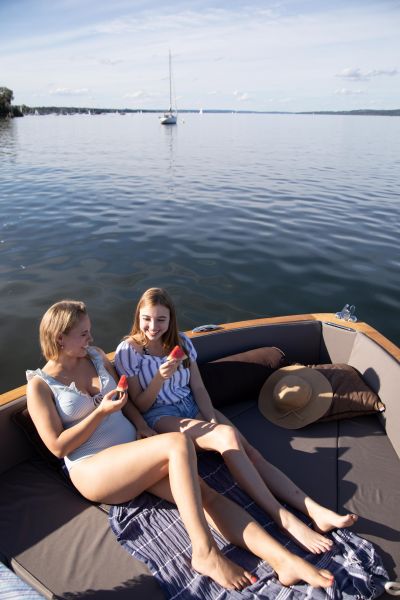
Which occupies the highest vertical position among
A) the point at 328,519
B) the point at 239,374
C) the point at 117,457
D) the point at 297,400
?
the point at 117,457

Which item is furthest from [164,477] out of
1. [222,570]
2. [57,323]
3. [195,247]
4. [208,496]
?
[195,247]

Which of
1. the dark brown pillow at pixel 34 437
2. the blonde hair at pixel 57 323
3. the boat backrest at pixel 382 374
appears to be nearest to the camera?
the blonde hair at pixel 57 323

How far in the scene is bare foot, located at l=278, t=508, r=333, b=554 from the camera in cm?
226

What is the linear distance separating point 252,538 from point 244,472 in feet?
1.14

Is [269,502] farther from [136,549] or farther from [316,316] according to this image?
[316,316]

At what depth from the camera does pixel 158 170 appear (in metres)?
18.2

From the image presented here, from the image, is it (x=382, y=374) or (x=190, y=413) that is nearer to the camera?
(x=190, y=413)

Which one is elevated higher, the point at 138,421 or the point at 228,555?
the point at 138,421

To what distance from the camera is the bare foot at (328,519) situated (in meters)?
2.31

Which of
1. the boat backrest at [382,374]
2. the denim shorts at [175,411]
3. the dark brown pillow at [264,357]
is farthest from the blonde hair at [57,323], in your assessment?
the boat backrest at [382,374]

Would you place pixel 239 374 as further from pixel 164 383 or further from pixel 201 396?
pixel 164 383

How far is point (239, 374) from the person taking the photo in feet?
11.6

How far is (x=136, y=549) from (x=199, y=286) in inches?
199

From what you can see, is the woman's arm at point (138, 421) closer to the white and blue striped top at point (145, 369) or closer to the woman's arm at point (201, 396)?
the white and blue striped top at point (145, 369)
